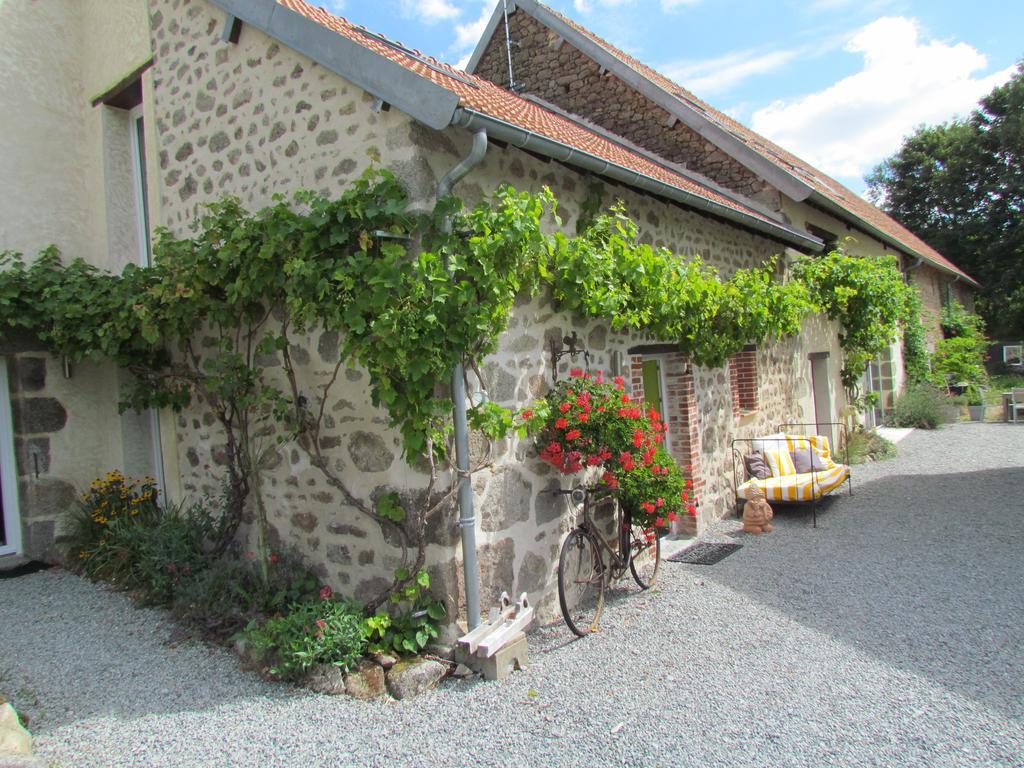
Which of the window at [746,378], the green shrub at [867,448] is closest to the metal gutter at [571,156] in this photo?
the window at [746,378]

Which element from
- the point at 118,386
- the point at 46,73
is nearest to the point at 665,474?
the point at 118,386

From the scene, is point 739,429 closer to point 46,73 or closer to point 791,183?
point 791,183

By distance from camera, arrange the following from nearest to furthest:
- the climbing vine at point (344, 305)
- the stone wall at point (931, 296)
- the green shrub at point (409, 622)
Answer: the climbing vine at point (344, 305) < the green shrub at point (409, 622) < the stone wall at point (931, 296)

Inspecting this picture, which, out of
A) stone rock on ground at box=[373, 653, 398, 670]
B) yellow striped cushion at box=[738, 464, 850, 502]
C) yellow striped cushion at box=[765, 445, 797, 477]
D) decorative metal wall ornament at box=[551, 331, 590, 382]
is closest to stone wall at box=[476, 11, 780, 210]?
yellow striped cushion at box=[765, 445, 797, 477]

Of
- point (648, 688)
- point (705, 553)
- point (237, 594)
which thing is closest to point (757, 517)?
point (705, 553)

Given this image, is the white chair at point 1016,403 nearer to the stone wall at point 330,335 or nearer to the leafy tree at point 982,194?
the stone wall at point 330,335

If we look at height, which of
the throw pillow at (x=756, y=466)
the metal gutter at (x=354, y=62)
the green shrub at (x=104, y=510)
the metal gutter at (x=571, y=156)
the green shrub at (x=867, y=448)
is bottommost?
the green shrub at (x=867, y=448)

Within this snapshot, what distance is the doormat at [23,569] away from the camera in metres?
5.32

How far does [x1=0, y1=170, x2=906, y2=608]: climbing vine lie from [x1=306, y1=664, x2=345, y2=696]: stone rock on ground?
1.64 feet

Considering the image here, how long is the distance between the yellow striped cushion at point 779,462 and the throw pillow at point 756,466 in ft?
0.19

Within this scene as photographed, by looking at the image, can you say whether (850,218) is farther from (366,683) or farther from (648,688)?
(366,683)

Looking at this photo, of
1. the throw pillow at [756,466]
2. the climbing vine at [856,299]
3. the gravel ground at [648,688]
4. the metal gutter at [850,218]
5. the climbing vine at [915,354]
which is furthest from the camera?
the climbing vine at [915,354]

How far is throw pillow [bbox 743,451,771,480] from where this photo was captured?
24.7 feet

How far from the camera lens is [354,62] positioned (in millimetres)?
3996
